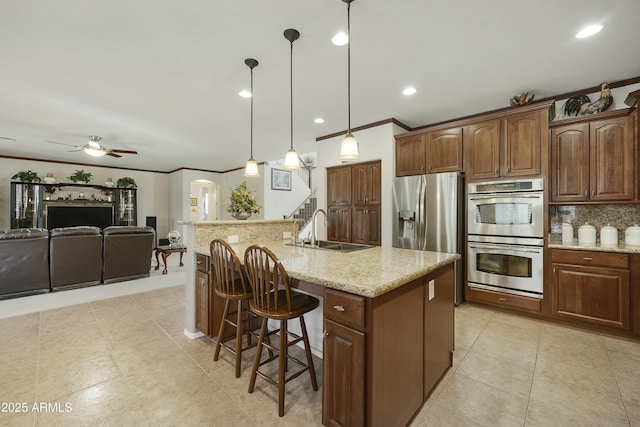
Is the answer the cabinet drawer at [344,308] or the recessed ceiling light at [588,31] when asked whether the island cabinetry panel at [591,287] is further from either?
A: the cabinet drawer at [344,308]

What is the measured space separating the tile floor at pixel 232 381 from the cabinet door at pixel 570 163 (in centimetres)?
147

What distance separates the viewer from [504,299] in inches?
128

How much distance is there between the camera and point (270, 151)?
6.55 meters

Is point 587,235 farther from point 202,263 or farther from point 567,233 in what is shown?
point 202,263

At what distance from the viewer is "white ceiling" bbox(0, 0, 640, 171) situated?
79.7 inches

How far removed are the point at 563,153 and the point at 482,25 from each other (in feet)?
6.38

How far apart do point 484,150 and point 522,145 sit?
380 mm

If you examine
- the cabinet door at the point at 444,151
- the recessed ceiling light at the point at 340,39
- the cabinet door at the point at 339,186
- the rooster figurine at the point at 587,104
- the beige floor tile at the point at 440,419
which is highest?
the recessed ceiling light at the point at 340,39

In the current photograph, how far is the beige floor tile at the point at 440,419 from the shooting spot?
1.63 meters

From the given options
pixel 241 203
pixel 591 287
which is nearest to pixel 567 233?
pixel 591 287

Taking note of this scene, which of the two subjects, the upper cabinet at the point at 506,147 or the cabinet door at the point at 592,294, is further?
the upper cabinet at the point at 506,147

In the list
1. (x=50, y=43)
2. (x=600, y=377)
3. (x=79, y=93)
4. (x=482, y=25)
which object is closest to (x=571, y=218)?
(x=600, y=377)

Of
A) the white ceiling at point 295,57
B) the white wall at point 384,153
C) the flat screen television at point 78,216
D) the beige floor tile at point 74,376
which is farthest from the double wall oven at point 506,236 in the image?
the flat screen television at point 78,216

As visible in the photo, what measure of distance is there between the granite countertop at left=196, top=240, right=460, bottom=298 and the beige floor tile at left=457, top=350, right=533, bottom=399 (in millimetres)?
917
